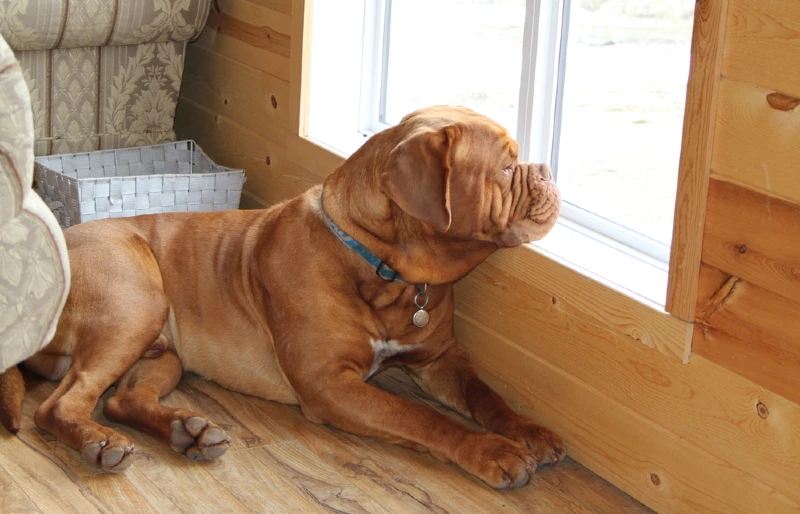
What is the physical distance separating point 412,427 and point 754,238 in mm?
884

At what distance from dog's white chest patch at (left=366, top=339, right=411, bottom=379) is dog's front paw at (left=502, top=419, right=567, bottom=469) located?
1.14 ft

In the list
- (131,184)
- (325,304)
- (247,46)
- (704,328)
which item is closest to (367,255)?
(325,304)

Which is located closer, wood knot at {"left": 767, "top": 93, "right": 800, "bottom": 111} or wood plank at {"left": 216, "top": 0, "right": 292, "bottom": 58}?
wood knot at {"left": 767, "top": 93, "right": 800, "bottom": 111}

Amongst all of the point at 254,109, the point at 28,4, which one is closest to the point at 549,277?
the point at 254,109

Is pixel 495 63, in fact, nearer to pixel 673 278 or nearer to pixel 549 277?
pixel 549 277

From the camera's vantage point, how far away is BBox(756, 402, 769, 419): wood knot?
191cm

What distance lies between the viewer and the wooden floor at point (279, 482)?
2.12m

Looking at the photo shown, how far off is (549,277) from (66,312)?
3.96ft

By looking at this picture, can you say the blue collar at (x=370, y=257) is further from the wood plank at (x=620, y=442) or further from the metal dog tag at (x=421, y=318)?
the wood plank at (x=620, y=442)

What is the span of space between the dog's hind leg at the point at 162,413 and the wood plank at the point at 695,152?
1065mm

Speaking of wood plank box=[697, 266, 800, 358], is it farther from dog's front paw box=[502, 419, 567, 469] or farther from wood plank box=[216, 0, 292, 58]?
wood plank box=[216, 0, 292, 58]

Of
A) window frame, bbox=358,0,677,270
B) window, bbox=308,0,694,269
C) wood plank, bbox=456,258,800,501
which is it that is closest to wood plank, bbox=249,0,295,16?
window, bbox=308,0,694,269

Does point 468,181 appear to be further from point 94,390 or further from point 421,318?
point 94,390

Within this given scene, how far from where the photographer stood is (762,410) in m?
1.92
